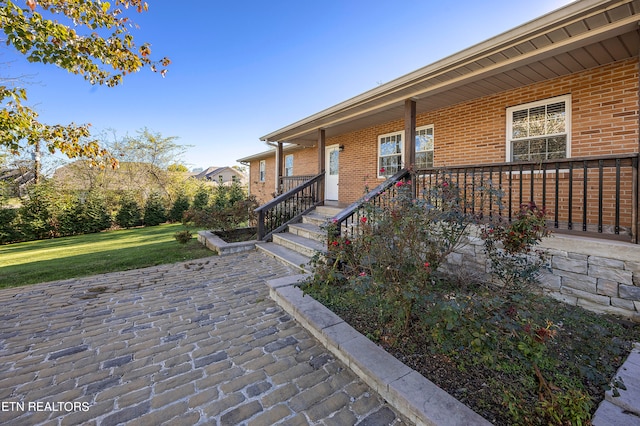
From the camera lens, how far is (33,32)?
10.9 feet

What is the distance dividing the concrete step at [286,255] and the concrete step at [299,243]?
0.09 meters

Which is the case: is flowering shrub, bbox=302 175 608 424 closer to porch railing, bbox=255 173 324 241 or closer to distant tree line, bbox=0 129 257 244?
porch railing, bbox=255 173 324 241

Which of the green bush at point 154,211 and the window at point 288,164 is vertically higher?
the window at point 288,164

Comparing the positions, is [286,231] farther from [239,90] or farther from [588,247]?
[239,90]

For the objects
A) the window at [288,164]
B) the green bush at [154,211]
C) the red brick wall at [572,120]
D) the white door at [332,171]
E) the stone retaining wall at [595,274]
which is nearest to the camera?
the stone retaining wall at [595,274]

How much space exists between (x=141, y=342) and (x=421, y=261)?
2.80 meters

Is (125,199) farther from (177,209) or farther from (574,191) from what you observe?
(574,191)

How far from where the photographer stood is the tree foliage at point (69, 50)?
328 cm

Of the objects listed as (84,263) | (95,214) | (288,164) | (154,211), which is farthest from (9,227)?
(288,164)

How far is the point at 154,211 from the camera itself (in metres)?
14.8

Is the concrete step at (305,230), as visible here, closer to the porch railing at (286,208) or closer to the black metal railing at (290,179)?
the porch railing at (286,208)

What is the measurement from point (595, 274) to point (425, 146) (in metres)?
4.56

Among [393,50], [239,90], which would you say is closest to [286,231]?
[393,50]
